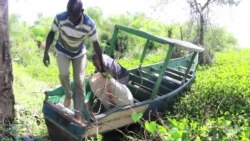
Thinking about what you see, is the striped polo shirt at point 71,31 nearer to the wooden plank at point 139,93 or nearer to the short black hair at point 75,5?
the short black hair at point 75,5

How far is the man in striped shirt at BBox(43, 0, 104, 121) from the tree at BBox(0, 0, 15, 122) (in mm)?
754

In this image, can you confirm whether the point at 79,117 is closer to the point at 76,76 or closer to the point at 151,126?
the point at 76,76

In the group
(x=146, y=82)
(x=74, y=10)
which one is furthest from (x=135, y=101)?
(x=74, y=10)

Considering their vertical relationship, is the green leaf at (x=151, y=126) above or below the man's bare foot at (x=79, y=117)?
above

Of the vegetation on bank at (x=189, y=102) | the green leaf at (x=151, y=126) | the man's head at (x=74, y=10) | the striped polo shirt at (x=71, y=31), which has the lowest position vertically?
the vegetation on bank at (x=189, y=102)

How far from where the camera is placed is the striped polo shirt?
22.1 feet

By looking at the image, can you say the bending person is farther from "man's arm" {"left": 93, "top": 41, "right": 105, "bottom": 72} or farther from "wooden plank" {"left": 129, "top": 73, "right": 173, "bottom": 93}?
"wooden plank" {"left": 129, "top": 73, "right": 173, "bottom": 93}

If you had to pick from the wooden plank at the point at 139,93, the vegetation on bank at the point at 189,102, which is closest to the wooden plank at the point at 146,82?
the wooden plank at the point at 139,93

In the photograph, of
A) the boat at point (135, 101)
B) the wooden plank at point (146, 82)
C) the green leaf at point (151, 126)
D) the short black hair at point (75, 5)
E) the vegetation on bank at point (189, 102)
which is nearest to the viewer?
the green leaf at point (151, 126)

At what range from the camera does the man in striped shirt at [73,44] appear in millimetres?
6695

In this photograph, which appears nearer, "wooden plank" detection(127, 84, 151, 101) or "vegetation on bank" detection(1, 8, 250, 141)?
"vegetation on bank" detection(1, 8, 250, 141)

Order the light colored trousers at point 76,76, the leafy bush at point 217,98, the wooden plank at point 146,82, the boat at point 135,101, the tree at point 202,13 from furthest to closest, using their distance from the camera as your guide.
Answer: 1. the tree at point 202,13
2. the wooden plank at point 146,82
3. the leafy bush at point 217,98
4. the light colored trousers at point 76,76
5. the boat at point 135,101

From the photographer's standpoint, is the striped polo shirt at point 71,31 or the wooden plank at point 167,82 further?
the wooden plank at point 167,82

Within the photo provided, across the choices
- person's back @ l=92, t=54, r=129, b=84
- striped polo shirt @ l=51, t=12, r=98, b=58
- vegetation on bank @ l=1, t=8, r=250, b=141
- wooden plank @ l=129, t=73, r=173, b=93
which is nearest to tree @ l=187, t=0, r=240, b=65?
vegetation on bank @ l=1, t=8, r=250, b=141
